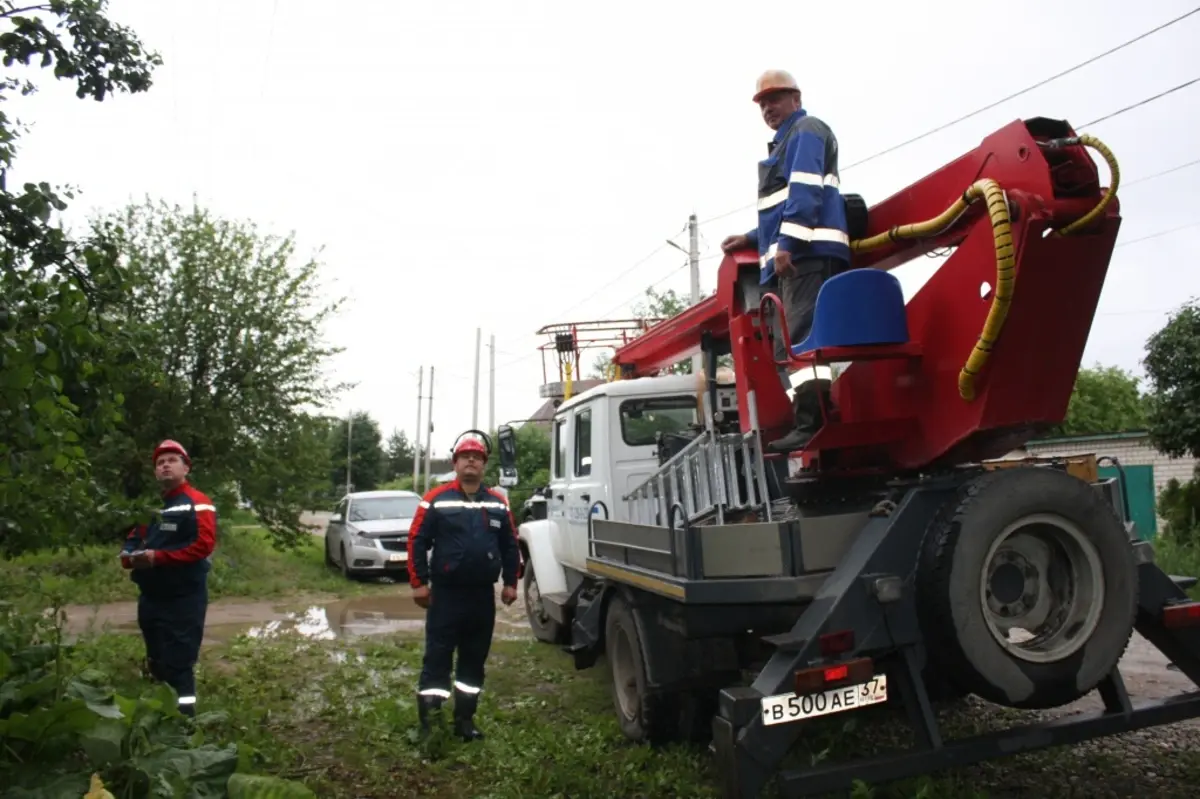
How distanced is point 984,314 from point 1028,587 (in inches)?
45.6

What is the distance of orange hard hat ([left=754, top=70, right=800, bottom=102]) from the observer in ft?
15.8

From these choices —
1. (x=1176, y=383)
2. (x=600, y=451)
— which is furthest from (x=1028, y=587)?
(x=1176, y=383)

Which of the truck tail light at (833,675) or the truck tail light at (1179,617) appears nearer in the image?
the truck tail light at (833,675)

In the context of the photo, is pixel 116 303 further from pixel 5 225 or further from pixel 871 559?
pixel 871 559

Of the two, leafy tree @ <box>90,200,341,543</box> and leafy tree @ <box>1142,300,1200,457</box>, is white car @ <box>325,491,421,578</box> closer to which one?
leafy tree @ <box>90,200,341,543</box>

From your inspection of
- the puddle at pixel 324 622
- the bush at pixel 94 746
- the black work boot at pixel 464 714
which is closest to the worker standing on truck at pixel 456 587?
the black work boot at pixel 464 714

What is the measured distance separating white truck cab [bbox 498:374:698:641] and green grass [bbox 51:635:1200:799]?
3.37ft

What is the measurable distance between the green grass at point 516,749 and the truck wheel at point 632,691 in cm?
10

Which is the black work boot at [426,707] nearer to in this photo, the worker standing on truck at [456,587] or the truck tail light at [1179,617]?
the worker standing on truck at [456,587]

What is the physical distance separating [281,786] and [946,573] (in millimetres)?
2677

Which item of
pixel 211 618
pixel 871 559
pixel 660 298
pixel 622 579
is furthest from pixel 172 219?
pixel 660 298

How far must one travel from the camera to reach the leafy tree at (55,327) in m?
3.68

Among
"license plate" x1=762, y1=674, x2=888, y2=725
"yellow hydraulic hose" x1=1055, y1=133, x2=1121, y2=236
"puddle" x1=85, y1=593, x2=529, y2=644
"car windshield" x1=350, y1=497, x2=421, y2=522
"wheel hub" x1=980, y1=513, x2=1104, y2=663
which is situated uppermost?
"yellow hydraulic hose" x1=1055, y1=133, x2=1121, y2=236

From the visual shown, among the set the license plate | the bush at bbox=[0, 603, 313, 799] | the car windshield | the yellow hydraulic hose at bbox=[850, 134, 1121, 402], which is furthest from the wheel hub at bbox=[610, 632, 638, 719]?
the car windshield
